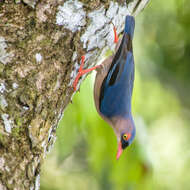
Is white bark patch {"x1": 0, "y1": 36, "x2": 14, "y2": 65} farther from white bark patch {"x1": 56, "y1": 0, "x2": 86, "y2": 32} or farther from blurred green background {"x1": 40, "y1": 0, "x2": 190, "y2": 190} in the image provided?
blurred green background {"x1": 40, "y1": 0, "x2": 190, "y2": 190}

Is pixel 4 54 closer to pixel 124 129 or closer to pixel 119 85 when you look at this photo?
pixel 119 85

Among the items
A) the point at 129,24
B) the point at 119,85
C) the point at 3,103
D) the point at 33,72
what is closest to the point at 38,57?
the point at 33,72

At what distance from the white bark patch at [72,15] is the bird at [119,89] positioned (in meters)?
0.85

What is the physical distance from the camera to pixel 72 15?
334 centimetres

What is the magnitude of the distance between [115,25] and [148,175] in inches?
65.0

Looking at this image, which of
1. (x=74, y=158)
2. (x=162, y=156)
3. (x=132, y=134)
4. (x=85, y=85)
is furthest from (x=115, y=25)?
(x=162, y=156)

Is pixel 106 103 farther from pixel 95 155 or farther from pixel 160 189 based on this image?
pixel 160 189

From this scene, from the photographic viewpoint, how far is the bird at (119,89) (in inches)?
171

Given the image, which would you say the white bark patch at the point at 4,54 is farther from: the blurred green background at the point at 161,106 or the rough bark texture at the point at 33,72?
the blurred green background at the point at 161,106

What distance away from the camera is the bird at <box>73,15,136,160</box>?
14.2 feet

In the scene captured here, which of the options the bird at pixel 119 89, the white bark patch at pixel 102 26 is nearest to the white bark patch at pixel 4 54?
the white bark patch at pixel 102 26

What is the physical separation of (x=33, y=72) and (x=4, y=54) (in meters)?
0.28

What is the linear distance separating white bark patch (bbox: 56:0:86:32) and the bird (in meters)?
0.85

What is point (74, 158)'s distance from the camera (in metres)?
6.84
